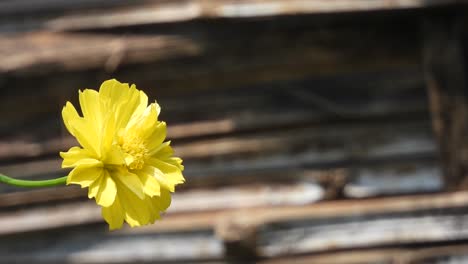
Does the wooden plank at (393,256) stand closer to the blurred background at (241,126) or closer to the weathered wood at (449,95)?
the blurred background at (241,126)

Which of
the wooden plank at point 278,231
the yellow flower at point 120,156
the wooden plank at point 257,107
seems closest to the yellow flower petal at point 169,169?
the yellow flower at point 120,156

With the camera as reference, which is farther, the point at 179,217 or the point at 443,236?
the point at 179,217

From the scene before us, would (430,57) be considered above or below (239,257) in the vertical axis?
above

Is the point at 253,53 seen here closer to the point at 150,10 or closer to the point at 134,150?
the point at 150,10

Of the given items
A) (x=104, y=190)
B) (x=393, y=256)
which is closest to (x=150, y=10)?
(x=393, y=256)

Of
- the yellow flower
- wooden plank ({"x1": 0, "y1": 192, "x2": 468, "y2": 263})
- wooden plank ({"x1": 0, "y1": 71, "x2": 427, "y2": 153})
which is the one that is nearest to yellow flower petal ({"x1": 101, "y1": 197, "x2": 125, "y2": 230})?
the yellow flower

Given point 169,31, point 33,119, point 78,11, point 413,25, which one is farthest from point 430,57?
point 33,119

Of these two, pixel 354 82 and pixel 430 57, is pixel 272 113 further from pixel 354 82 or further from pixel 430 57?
pixel 430 57
